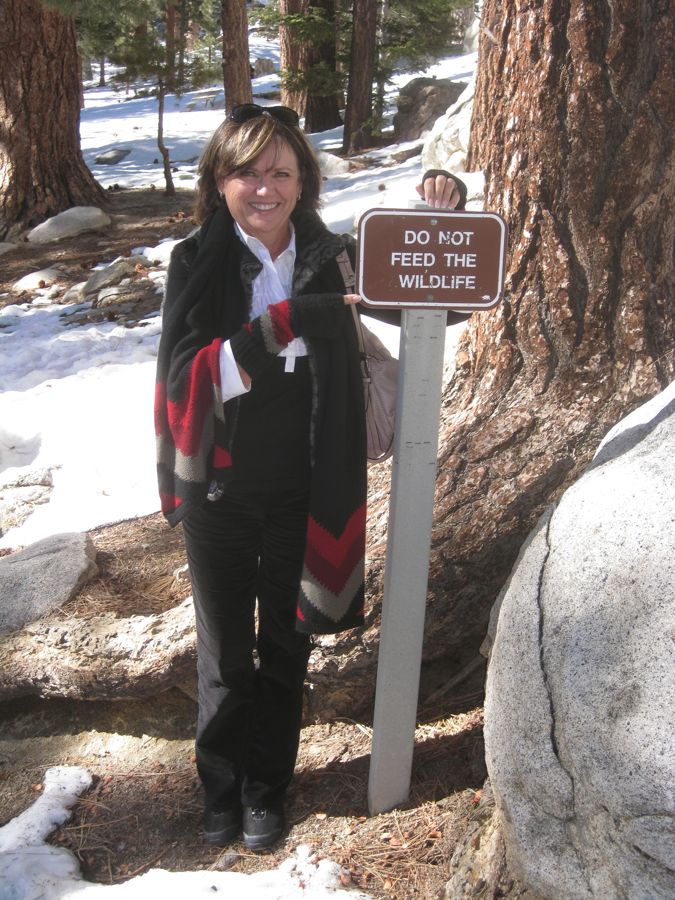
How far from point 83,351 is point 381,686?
5.40 m

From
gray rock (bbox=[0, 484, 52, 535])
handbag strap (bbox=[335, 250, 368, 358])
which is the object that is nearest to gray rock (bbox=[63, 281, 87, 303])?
gray rock (bbox=[0, 484, 52, 535])

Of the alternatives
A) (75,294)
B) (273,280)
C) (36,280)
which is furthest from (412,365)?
(36,280)

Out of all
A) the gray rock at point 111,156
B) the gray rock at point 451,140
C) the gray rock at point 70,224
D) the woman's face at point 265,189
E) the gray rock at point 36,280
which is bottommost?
the gray rock at point 36,280

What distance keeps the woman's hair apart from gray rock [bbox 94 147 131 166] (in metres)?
14.6

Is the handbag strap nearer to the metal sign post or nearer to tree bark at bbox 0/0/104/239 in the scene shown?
the metal sign post

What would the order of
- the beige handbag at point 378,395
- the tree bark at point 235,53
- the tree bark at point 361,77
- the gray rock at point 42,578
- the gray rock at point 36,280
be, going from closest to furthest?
the beige handbag at point 378,395 < the gray rock at point 42,578 < the gray rock at point 36,280 < the tree bark at point 235,53 < the tree bark at point 361,77

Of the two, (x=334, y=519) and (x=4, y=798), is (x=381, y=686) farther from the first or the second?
(x=4, y=798)

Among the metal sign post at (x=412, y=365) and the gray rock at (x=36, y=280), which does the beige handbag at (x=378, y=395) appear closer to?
the metal sign post at (x=412, y=365)

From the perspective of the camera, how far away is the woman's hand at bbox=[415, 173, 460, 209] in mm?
2271

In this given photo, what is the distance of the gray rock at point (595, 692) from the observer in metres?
1.77

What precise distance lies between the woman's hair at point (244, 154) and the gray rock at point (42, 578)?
1.85 meters

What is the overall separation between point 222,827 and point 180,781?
1.34 ft

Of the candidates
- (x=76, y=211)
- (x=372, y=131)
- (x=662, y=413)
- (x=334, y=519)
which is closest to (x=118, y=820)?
(x=334, y=519)

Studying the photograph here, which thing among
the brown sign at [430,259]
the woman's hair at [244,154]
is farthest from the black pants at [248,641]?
the woman's hair at [244,154]
